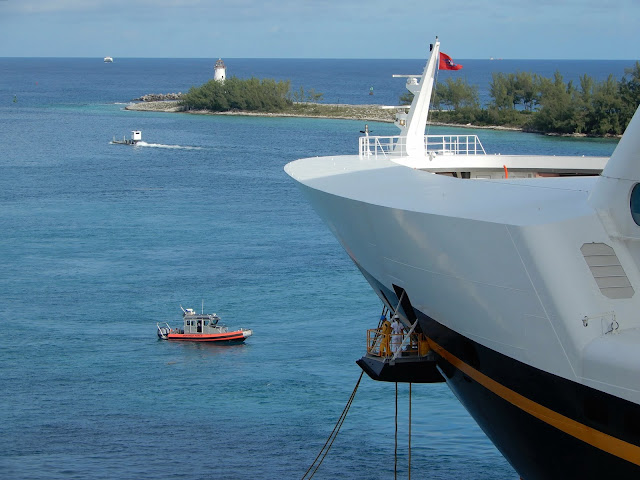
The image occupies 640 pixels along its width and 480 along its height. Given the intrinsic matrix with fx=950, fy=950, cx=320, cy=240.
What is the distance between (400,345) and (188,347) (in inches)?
671

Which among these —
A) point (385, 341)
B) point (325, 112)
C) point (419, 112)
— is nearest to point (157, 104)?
point (325, 112)

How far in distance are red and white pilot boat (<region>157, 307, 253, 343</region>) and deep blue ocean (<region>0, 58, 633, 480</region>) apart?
32 centimetres

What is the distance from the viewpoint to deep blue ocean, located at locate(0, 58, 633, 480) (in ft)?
71.1

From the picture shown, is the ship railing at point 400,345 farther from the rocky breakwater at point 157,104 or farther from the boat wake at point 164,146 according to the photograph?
the rocky breakwater at point 157,104

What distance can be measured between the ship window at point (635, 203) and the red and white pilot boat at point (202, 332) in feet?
66.7

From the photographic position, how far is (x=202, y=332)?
1214 inches

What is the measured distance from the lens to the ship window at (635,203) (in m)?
11.2

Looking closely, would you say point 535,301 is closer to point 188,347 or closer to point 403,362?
point 403,362

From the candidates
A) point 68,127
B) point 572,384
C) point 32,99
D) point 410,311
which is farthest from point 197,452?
point 32,99

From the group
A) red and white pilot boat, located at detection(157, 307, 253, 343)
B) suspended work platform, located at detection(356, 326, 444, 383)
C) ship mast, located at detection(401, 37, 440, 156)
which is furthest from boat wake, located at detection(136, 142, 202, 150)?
suspended work platform, located at detection(356, 326, 444, 383)

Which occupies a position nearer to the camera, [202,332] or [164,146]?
[202,332]

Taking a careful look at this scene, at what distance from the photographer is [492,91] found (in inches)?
4279

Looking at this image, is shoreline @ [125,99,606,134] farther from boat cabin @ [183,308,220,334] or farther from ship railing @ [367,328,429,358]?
ship railing @ [367,328,429,358]

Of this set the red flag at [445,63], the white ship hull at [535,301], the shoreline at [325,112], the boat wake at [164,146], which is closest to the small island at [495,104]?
the shoreline at [325,112]
